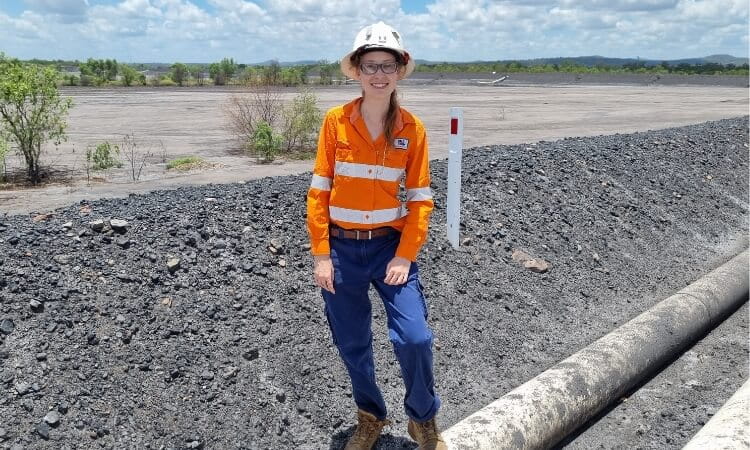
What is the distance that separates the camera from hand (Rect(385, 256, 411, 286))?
115 inches

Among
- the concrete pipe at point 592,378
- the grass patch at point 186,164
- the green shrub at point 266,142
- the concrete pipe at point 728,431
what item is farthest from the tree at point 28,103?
the concrete pipe at point 728,431

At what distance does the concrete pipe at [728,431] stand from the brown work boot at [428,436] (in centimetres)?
119

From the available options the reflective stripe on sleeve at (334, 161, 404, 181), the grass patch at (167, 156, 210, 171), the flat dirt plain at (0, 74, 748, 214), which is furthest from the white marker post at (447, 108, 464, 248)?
the grass patch at (167, 156, 210, 171)

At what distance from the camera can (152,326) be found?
3.84 meters

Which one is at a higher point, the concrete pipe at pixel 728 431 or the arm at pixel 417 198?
the arm at pixel 417 198

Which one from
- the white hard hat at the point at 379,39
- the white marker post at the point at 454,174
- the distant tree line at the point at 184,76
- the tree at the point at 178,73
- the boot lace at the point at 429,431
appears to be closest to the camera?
the white hard hat at the point at 379,39

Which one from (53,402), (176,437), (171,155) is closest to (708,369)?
(176,437)

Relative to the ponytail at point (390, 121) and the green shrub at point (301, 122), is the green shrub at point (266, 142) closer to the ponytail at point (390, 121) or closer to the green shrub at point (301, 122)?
the green shrub at point (301, 122)

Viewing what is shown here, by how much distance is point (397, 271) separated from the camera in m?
2.91

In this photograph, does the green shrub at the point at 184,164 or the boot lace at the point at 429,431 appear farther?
the green shrub at the point at 184,164

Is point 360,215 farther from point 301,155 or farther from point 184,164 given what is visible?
point 301,155

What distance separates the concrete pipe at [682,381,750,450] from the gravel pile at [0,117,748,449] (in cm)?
133

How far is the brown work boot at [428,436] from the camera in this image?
3.17 metres

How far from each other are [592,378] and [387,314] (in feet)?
5.66
